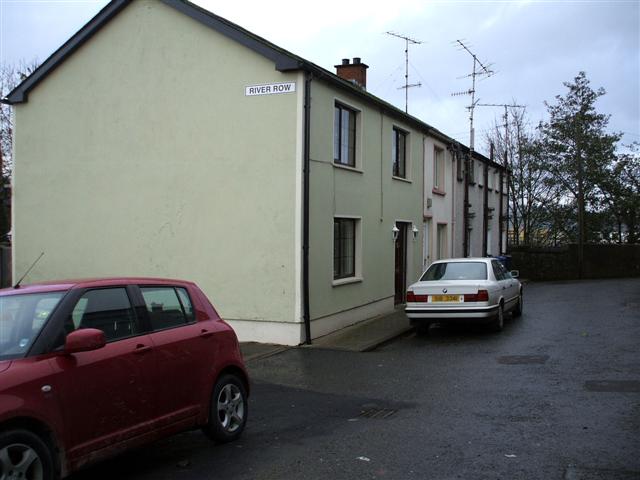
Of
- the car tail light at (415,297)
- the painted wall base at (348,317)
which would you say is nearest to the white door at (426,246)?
the painted wall base at (348,317)

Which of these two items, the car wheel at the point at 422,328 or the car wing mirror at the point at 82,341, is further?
the car wheel at the point at 422,328

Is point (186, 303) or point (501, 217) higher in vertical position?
point (501, 217)

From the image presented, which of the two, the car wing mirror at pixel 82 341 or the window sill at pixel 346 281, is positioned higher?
the car wing mirror at pixel 82 341

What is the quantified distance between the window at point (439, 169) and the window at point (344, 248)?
7.26m

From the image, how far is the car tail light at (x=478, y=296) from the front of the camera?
12.0m

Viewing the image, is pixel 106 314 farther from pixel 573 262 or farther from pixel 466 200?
pixel 573 262

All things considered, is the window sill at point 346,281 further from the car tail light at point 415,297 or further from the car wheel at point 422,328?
the car wheel at point 422,328

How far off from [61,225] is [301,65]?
6.98 metres

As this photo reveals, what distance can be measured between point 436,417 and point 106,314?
144 inches

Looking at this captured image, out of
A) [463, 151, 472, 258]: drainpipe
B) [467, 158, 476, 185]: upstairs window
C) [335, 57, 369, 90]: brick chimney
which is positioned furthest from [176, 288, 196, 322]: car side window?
[467, 158, 476, 185]: upstairs window

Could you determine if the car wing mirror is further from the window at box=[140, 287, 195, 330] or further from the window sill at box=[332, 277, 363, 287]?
the window sill at box=[332, 277, 363, 287]

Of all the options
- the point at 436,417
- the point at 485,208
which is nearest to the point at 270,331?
the point at 436,417

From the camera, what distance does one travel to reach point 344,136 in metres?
14.1

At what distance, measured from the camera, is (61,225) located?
14508 millimetres
